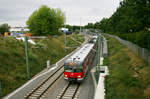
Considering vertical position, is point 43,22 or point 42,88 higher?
point 43,22

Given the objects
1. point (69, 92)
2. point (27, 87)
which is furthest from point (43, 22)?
point (69, 92)

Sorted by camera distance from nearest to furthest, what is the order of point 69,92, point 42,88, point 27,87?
point 69,92 → point 42,88 → point 27,87

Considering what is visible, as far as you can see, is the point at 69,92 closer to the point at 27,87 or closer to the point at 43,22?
the point at 27,87

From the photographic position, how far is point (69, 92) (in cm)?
1408

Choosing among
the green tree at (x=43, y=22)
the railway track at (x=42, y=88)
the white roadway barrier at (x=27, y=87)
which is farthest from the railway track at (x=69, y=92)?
the green tree at (x=43, y=22)

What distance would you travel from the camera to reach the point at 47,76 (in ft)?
62.4

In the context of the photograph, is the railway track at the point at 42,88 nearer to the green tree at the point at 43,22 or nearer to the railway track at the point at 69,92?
the railway track at the point at 69,92

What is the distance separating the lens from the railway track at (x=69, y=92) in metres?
13.2

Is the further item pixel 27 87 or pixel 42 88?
pixel 27 87

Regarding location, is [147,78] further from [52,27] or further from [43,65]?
[52,27]

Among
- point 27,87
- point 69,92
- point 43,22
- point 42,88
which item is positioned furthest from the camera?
point 43,22

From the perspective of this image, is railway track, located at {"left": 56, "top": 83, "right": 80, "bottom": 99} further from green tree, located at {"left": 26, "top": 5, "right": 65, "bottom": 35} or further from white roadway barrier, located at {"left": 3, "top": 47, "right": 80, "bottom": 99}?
green tree, located at {"left": 26, "top": 5, "right": 65, "bottom": 35}

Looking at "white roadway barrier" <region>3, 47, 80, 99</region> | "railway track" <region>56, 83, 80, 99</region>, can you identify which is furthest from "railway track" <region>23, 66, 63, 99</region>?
"railway track" <region>56, 83, 80, 99</region>

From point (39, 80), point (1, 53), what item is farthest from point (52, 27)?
point (39, 80)
